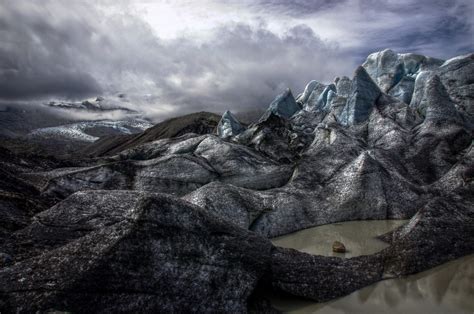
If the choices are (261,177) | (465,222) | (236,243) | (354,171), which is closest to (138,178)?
(261,177)

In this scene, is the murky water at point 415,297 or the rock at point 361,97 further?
the rock at point 361,97

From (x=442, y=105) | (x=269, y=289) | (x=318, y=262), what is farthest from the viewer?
(x=442, y=105)

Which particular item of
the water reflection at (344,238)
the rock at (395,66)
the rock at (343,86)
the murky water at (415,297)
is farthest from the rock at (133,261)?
the rock at (343,86)

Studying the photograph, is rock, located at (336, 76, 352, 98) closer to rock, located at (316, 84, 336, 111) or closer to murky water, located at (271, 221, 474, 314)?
rock, located at (316, 84, 336, 111)

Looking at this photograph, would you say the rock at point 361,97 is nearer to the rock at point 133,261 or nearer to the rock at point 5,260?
the rock at point 133,261

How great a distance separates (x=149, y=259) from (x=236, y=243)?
274cm

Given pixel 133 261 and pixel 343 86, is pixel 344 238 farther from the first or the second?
pixel 343 86

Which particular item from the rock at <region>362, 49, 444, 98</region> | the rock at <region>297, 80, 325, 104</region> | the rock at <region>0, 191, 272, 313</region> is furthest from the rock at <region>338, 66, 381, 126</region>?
the rock at <region>0, 191, 272, 313</region>

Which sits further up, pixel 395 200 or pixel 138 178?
pixel 138 178

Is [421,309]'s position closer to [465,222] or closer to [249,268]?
[249,268]

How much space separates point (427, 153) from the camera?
31.3m

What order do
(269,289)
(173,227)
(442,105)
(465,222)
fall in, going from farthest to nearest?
(442,105) → (465,222) → (269,289) → (173,227)

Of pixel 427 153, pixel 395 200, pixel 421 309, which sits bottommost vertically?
pixel 421 309

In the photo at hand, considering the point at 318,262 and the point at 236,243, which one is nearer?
the point at 236,243
